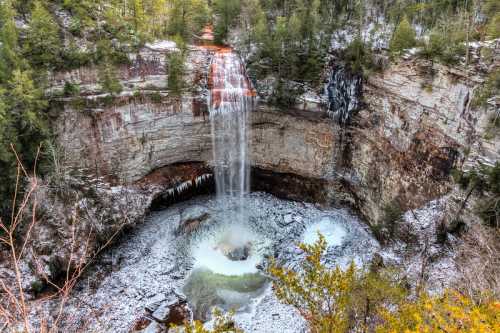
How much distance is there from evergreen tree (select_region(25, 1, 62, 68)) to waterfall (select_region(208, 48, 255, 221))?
30.4 feet

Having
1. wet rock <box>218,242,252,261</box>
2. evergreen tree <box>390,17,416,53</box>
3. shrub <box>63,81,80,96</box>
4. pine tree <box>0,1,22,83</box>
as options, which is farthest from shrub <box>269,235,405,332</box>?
pine tree <box>0,1,22,83</box>

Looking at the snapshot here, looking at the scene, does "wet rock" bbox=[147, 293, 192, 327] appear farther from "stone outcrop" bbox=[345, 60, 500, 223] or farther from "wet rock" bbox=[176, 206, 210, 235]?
"stone outcrop" bbox=[345, 60, 500, 223]

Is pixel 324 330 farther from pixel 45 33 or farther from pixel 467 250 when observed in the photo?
pixel 45 33

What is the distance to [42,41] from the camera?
757 inches

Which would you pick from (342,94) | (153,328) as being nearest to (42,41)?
(153,328)

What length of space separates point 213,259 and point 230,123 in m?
8.98

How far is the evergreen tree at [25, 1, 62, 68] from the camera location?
62.4ft

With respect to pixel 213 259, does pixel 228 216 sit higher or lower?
higher

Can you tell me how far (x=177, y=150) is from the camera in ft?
80.1

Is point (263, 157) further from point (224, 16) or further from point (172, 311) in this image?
point (172, 311)

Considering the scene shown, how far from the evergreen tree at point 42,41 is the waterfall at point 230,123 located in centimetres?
928

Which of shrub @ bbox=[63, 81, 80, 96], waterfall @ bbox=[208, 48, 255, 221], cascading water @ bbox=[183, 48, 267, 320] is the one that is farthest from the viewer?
waterfall @ bbox=[208, 48, 255, 221]

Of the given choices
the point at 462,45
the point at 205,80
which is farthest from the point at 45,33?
the point at 462,45

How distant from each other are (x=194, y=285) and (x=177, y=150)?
378 inches
